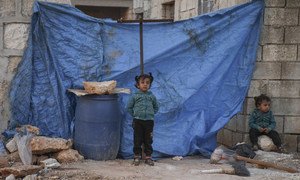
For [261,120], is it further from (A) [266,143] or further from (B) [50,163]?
(B) [50,163]

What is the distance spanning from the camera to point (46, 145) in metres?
5.84

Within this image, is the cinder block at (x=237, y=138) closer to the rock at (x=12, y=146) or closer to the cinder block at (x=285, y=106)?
the cinder block at (x=285, y=106)

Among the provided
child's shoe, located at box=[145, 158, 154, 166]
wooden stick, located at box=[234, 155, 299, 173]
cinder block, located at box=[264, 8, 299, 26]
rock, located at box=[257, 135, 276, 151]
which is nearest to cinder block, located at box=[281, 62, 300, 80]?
cinder block, located at box=[264, 8, 299, 26]

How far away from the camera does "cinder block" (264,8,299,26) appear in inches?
275

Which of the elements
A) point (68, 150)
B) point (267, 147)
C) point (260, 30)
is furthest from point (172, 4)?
point (68, 150)

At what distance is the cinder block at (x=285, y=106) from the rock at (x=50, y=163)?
3.21 meters

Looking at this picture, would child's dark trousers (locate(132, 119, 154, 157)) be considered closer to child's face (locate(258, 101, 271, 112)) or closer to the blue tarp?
the blue tarp

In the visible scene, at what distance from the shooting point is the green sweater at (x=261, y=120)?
6.84m

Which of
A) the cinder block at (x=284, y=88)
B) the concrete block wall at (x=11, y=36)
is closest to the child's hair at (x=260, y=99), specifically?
the cinder block at (x=284, y=88)

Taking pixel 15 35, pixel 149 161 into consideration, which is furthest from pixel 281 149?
pixel 15 35

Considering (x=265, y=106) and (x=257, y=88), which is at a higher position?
(x=257, y=88)

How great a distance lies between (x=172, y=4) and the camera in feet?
38.3

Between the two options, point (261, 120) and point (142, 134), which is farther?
point (261, 120)

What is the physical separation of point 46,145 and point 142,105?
126 centimetres
